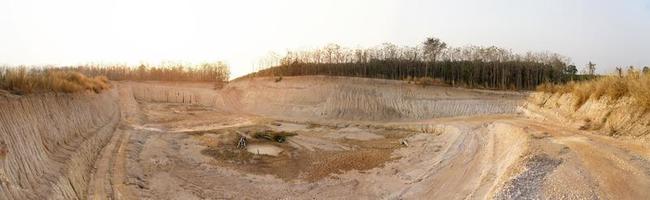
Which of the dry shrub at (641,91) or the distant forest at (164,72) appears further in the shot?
the distant forest at (164,72)

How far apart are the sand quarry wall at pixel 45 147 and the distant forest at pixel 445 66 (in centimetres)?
2713

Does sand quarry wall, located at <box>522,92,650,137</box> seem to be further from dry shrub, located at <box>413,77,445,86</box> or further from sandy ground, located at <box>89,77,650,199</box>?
dry shrub, located at <box>413,77,445,86</box>

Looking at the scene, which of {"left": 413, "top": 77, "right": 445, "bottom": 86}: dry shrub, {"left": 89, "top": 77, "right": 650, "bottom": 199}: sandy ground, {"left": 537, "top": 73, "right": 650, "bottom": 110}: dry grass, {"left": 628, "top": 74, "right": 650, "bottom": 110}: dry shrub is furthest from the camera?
{"left": 413, "top": 77, "right": 445, "bottom": 86}: dry shrub

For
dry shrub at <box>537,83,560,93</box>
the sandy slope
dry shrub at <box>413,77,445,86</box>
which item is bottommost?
the sandy slope

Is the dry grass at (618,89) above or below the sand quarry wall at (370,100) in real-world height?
above

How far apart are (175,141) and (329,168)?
21.4 ft

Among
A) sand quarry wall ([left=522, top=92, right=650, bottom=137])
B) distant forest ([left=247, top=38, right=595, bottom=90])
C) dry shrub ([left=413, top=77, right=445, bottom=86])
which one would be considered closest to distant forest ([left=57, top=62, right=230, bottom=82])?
distant forest ([left=247, top=38, right=595, bottom=90])

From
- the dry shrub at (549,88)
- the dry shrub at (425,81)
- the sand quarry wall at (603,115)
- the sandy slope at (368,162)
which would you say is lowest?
the sandy slope at (368,162)

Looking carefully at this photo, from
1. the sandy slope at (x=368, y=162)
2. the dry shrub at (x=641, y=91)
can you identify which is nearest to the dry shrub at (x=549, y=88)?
the sandy slope at (x=368, y=162)

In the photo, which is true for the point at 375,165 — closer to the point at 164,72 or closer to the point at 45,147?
the point at 45,147

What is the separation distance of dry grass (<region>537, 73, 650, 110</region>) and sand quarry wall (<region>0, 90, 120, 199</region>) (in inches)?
466

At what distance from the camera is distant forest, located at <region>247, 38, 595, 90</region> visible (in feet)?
137

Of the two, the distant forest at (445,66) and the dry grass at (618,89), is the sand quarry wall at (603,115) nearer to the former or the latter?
the dry grass at (618,89)

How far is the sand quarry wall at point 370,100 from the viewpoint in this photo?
33.8 meters
